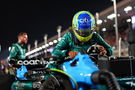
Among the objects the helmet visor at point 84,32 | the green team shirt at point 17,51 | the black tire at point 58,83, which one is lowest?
the black tire at point 58,83

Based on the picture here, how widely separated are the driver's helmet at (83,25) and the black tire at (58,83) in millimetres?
871

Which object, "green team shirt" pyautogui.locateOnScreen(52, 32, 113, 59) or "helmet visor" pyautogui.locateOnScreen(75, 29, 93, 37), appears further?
"green team shirt" pyautogui.locateOnScreen(52, 32, 113, 59)

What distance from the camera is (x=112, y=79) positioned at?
2449 millimetres

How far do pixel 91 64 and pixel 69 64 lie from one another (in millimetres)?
335

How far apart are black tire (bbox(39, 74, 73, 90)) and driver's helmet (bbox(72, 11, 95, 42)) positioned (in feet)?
2.86

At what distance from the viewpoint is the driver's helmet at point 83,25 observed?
363 cm

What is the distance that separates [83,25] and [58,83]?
976 mm

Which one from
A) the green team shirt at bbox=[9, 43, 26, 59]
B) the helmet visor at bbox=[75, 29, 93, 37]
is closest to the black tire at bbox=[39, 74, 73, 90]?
the helmet visor at bbox=[75, 29, 93, 37]

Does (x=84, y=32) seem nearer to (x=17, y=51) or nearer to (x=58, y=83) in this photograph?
(x=58, y=83)

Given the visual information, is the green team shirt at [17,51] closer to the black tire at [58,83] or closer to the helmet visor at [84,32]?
the helmet visor at [84,32]

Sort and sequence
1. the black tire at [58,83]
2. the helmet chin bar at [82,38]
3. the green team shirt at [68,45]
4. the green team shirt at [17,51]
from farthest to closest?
the green team shirt at [17,51], the green team shirt at [68,45], the helmet chin bar at [82,38], the black tire at [58,83]

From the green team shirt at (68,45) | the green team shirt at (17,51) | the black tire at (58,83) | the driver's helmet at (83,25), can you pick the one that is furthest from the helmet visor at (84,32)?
the green team shirt at (17,51)

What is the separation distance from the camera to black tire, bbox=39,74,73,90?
9.64 feet

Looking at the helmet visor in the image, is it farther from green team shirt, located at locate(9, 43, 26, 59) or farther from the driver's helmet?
green team shirt, located at locate(9, 43, 26, 59)
